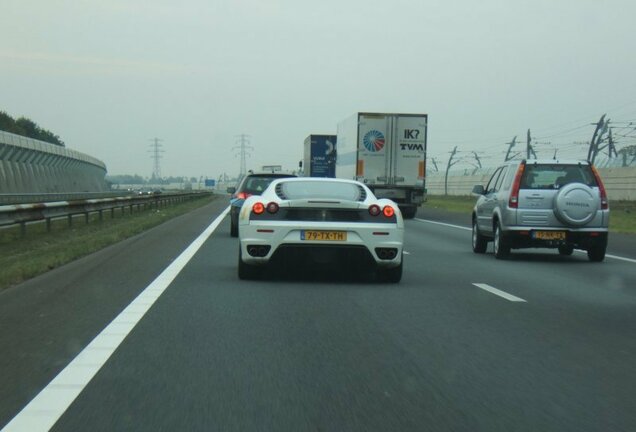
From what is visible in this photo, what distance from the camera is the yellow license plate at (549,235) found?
1638 cm

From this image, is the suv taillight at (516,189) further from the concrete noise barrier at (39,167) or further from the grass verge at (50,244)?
the concrete noise barrier at (39,167)

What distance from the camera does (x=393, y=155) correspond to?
3578cm

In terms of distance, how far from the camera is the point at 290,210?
11875 millimetres

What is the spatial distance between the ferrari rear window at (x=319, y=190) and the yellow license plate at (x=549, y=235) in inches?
191

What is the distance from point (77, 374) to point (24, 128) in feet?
551

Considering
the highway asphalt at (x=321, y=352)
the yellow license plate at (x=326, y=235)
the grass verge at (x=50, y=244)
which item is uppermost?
the yellow license plate at (x=326, y=235)

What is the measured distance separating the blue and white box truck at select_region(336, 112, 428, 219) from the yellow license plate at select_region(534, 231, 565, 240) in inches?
759

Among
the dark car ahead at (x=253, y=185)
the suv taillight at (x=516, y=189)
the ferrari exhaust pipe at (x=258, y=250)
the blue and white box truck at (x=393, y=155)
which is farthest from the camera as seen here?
the blue and white box truck at (x=393, y=155)

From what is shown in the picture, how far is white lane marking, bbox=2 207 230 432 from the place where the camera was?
5.19m

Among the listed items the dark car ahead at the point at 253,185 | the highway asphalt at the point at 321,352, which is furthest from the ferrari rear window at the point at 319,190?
the dark car ahead at the point at 253,185

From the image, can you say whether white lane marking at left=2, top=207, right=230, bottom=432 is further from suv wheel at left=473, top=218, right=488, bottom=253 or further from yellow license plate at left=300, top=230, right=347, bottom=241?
suv wheel at left=473, top=218, right=488, bottom=253

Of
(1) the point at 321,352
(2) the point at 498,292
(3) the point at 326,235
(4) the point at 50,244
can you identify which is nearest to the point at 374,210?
(3) the point at 326,235

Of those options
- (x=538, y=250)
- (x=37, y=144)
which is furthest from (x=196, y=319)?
(x=37, y=144)

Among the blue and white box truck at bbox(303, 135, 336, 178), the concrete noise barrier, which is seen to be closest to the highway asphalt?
the blue and white box truck at bbox(303, 135, 336, 178)
